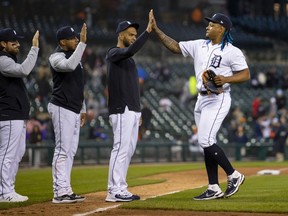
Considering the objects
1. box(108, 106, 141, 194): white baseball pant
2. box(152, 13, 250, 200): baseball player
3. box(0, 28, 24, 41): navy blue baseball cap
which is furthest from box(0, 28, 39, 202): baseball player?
box(152, 13, 250, 200): baseball player

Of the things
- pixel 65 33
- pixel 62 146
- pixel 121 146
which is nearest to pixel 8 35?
pixel 65 33

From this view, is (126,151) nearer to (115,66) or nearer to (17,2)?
(115,66)

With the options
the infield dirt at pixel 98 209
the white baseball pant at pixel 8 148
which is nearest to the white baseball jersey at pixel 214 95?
the infield dirt at pixel 98 209

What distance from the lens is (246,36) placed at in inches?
1280

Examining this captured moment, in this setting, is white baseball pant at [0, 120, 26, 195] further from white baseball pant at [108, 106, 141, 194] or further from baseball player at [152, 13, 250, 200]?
baseball player at [152, 13, 250, 200]

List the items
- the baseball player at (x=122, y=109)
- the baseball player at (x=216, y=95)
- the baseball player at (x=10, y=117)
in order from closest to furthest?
1. the baseball player at (x=216, y=95)
2. the baseball player at (x=122, y=109)
3. the baseball player at (x=10, y=117)

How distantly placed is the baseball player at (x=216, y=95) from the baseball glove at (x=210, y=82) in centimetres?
6

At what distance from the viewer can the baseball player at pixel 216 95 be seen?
8867mm

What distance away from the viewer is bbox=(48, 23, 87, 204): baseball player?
8.90 metres

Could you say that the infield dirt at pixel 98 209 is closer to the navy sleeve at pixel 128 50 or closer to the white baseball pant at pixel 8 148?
the white baseball pant at pixel 8 148

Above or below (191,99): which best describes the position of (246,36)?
above

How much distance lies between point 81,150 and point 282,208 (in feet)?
42.1

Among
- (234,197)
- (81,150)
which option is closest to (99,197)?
(234,197)

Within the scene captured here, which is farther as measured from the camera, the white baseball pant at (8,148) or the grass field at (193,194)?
the white baseball pant at (8,148)
